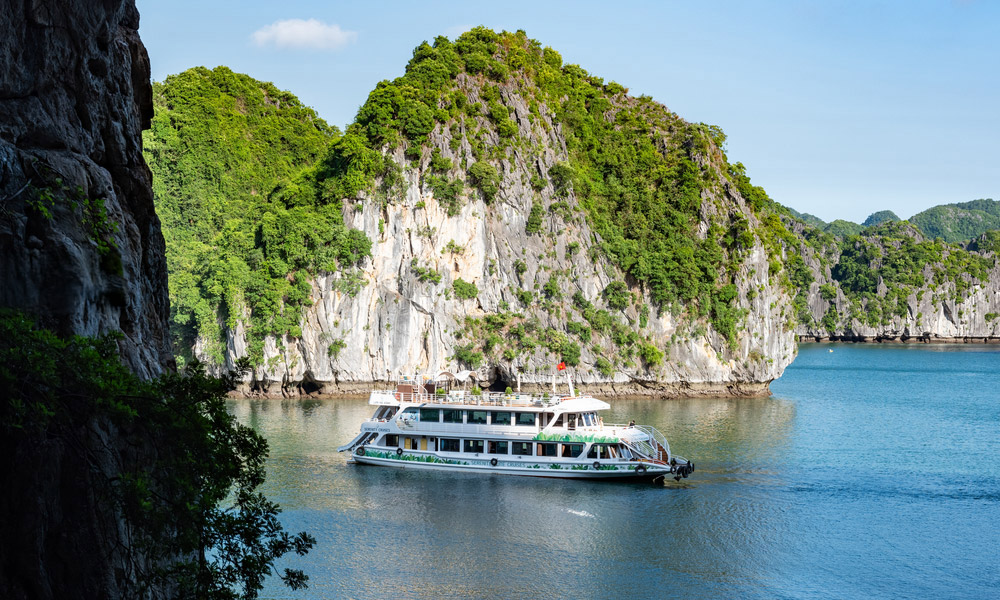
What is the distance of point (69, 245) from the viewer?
1269 cm

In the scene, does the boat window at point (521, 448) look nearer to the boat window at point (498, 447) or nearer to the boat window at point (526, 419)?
the boat window at point (498, 447)

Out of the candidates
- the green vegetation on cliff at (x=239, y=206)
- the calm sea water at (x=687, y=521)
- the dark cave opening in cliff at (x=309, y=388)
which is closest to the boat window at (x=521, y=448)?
the calm sea water at (x=687, y=521)

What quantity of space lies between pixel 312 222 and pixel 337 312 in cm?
697

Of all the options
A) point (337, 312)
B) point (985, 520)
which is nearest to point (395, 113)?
point (337, 312)

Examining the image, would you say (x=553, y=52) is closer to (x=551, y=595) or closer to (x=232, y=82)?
(x=232, y=82)

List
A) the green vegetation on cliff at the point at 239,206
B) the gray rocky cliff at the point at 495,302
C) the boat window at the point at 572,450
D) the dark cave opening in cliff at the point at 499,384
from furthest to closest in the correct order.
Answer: the dark cave opening in cliff at the point at 499,384 < the gray rocky cliff at the point at 495,302 < the green vegetation on cliff at the point at 239,206 < the boat window at the point at 572,450

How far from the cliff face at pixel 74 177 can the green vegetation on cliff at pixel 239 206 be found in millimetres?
47588

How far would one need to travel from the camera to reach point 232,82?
3578 inches

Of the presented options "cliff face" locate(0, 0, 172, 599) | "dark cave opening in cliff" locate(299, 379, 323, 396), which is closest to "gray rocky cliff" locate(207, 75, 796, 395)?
"dark cave opening in cliff" locate(299, 379, 323, 396)

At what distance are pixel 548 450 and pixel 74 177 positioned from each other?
27571 millimetres

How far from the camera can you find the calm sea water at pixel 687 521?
24.7 meters

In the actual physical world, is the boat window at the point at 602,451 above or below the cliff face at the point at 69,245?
below

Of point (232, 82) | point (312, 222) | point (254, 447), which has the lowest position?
point (254, 447)

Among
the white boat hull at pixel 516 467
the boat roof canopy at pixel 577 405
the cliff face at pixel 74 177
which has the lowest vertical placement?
the white boat hull at pixel 516 467
